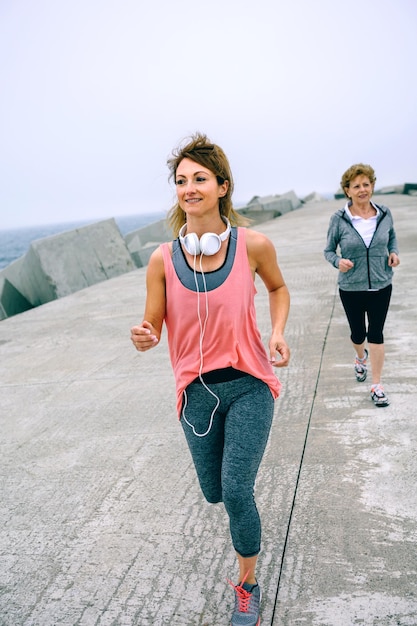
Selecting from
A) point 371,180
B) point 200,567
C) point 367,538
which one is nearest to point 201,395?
point 200,567

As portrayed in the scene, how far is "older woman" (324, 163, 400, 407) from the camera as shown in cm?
436

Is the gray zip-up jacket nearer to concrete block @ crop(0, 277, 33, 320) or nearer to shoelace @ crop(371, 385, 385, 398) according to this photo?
shoelace @ crop(371, 385, 385, 398)

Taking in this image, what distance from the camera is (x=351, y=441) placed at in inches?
147

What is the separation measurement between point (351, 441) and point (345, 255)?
148 cm

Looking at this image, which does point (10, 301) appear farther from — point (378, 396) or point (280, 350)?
point (280, 350)

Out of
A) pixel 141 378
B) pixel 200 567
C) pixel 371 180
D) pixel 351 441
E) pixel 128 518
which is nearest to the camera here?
pixel 200 567

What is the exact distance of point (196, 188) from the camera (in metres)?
2.39

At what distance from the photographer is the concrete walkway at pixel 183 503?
98.3 inches

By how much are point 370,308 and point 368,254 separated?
412 millimetres

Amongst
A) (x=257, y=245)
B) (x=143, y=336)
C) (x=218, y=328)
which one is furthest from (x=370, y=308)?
(x=143, y=336)

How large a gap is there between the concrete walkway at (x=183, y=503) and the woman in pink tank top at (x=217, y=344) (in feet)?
1.16

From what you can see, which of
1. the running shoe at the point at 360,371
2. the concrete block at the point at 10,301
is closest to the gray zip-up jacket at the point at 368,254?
the running shoe at the point at 360,371

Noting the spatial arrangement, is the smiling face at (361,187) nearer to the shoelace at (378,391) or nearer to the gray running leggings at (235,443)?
the shoelace at (378,391)

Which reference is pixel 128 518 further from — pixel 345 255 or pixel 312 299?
pixel 312 299
